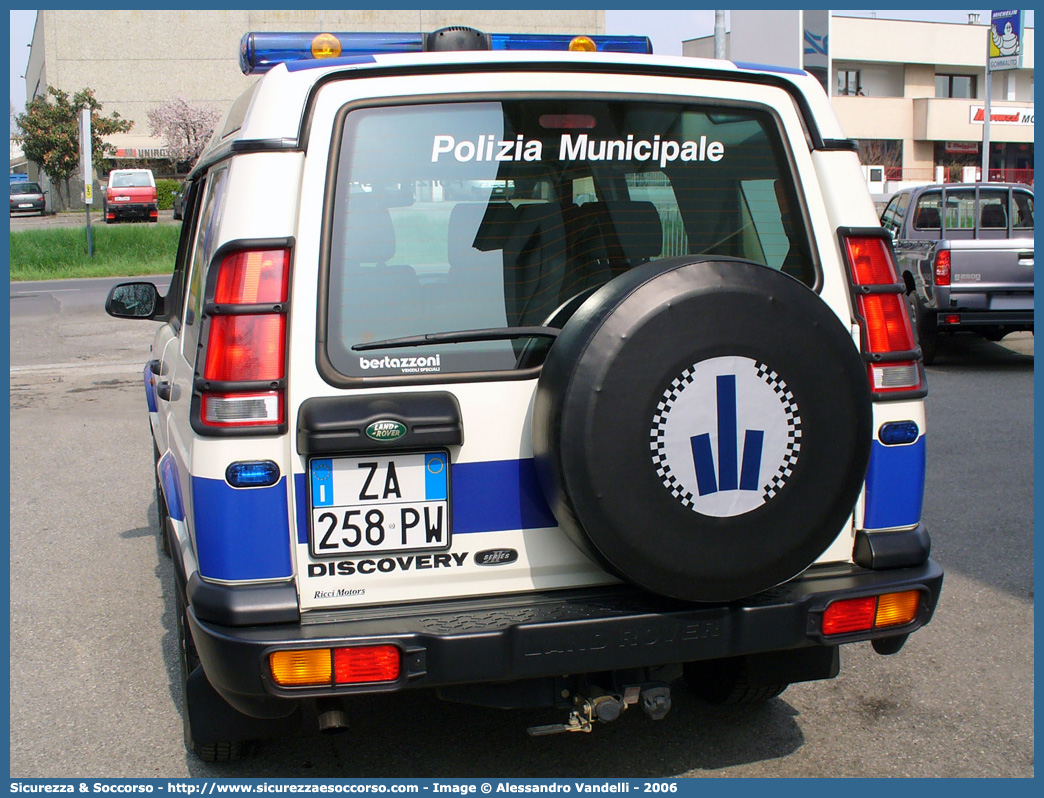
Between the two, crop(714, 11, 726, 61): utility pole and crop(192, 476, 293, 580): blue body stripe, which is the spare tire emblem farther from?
crop(714, 11, 726, 61): utility pole

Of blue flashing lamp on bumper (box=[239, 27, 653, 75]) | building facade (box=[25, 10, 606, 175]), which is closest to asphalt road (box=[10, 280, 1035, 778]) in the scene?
blue flashing lamp on bumper (box=[239, 27, 653, 75])

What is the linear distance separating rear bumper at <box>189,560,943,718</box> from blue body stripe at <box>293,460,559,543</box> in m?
0.20

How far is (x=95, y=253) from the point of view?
26.9 m

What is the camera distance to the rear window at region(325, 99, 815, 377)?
9.20 feet

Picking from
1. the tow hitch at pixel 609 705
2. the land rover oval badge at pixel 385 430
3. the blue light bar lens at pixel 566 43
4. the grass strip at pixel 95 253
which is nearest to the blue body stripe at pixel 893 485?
the tow hitch at pixel 609 705

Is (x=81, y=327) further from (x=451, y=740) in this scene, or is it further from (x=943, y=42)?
(x=943, y=42)

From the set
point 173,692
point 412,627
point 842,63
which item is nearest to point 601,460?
point 412,627

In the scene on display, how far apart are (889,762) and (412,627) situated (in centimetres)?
165

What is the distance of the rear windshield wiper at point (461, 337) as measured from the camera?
2.79 metres

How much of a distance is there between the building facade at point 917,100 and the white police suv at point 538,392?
5405 cm

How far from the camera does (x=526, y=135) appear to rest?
2910 millimetres

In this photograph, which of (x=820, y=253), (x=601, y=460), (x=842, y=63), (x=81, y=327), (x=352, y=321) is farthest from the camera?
(x=842, y=63)

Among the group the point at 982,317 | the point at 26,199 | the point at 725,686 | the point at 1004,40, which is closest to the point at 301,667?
the point at 725,686

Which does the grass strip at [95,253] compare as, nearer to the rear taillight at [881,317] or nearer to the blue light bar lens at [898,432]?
the rear taillight at [881,317]
